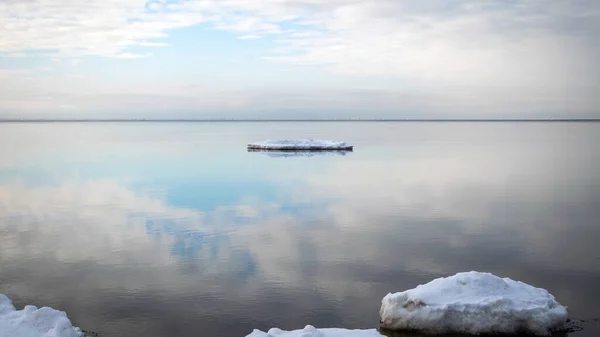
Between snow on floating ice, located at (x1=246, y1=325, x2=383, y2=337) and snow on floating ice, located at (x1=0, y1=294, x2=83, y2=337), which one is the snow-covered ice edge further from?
snow on floating ice, located at (x1=0, y1=294, x2=83, y2=337)

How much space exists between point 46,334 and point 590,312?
10530 millimetres

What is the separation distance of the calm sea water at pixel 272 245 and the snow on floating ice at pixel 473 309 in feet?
2.77

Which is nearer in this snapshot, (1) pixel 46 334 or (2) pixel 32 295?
(1) pixel 46 334

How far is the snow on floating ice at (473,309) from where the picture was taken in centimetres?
1045

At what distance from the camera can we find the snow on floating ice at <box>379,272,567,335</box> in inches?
411

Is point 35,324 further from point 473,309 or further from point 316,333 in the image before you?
point 473,309

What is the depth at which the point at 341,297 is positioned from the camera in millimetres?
12891

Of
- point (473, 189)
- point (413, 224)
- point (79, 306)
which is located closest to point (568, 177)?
point (473, 189)

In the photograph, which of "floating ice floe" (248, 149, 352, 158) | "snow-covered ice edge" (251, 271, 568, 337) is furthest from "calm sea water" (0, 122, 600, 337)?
"floating ice floe" (248, 149, 352, 158)

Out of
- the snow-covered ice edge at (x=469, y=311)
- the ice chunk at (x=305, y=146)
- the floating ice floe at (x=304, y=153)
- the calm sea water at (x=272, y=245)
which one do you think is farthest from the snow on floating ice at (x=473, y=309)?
the ice chunk at (x=305, y=146)

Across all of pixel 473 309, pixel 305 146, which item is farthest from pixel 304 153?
pixel 473 309

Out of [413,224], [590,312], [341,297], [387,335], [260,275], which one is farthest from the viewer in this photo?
[413,224]

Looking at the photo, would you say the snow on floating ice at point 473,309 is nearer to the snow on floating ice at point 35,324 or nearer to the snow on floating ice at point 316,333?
the snow on floating ice at point 316,333

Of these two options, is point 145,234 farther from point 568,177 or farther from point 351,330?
point 568,177
